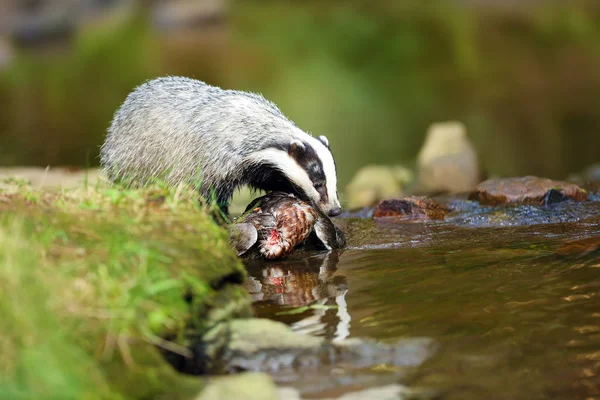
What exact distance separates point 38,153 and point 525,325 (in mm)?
14992

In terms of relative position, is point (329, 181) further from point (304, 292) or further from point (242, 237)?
point (304, 292)

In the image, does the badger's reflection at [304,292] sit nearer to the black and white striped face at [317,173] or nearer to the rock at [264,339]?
the rock at [264,339]

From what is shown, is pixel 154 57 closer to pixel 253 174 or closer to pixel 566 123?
pixel 566 123

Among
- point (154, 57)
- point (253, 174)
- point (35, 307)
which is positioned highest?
point (154, 57)

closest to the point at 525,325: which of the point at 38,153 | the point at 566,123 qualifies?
the point at 566,123

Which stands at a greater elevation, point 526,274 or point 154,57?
point 154,57

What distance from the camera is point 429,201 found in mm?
7797

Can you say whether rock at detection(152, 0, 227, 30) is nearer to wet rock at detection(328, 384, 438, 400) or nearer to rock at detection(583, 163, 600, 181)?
rock at detection(583, 163, 600, 181)

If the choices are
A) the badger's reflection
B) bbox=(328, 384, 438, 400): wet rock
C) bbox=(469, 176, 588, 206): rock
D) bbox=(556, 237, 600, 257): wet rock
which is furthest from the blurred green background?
bbox=(328, 384, 438, 400): wet rock

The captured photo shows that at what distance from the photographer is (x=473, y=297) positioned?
4738 mm

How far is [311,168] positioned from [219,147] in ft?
2.69

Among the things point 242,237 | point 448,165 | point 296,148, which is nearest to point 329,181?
point 296,148

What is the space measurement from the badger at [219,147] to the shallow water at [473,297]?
2.32 feet

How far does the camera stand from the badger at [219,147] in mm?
6805
